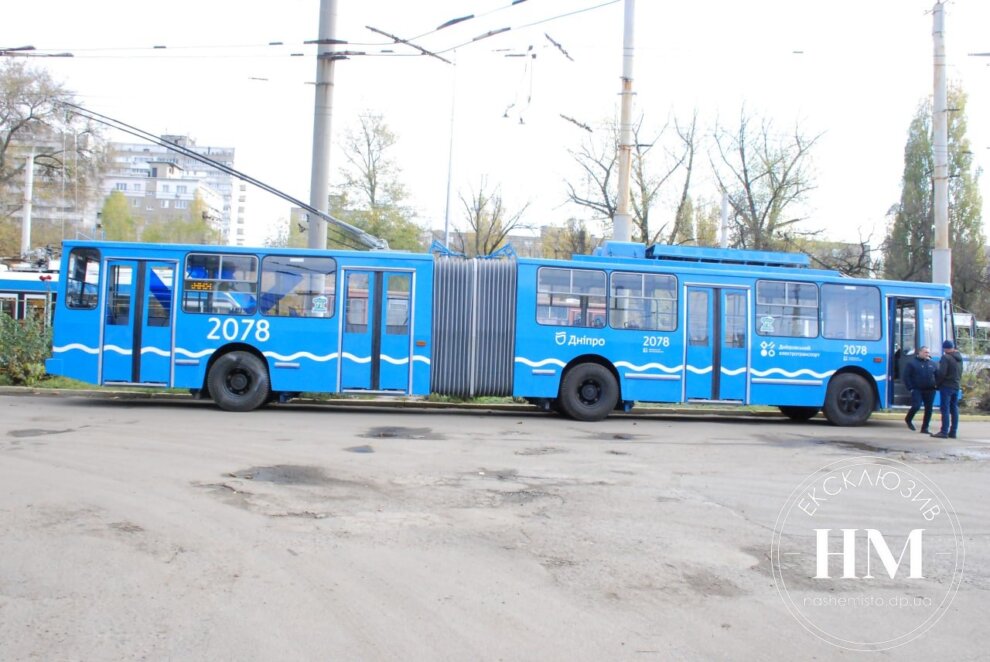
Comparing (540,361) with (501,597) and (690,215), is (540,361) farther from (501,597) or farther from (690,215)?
(690,215)

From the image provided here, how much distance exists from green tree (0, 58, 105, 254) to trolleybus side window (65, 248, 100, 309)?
28.2 metres

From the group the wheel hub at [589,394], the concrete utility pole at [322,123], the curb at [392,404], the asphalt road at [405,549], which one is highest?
the concrete utility pole at [322,123]

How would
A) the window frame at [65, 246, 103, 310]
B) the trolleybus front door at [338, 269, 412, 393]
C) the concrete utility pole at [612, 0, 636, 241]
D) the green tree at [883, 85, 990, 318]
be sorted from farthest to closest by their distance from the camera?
1. the green tree at [883, 85, 990, 318]
2. the concrete utility pole at [612, 0, 636, 241]
3. the trolleybus front door at [338, 269, 412, 393]
4. the window frame at [65, 246, 103, 310]

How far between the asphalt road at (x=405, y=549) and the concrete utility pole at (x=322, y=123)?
7.29 m

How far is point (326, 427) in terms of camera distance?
476 inches

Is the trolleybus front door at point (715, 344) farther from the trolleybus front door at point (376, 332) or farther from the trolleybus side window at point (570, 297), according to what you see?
the trolleybus front door at point (376, 332)

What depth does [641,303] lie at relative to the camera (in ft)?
47.2

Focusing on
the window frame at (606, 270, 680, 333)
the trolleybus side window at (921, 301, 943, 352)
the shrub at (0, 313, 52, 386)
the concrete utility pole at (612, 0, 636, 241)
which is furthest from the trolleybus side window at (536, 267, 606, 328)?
the shrub at (0, 313, 52, 386)

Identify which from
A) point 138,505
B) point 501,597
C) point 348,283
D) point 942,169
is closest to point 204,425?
point 348,283

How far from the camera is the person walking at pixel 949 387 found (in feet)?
43.5

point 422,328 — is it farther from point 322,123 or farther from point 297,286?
point 322,123

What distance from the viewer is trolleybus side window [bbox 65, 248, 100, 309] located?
45.3 feet

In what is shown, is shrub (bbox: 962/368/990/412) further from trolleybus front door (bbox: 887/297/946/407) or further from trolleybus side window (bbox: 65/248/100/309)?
trolleybus side window (bbox: 65/248/100/309)

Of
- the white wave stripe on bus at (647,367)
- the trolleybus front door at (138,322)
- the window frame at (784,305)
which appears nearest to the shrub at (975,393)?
the window frame at (784,305)
